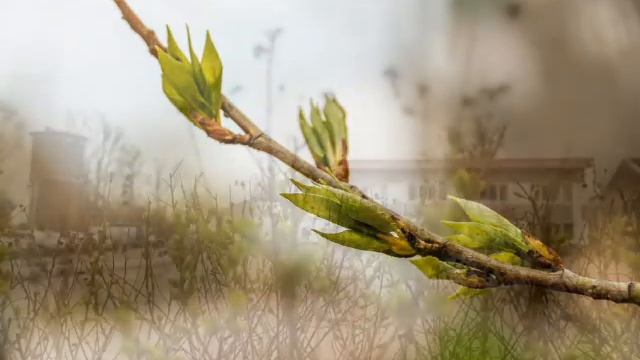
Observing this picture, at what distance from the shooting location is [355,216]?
219 millimetres

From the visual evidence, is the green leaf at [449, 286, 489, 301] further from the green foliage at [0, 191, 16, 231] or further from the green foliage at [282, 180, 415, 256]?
the green foliage at [0, 191, 16, 231]

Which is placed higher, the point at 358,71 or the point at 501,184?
the point at 358,71

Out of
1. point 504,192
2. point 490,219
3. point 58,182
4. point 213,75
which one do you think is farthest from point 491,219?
point 58,182

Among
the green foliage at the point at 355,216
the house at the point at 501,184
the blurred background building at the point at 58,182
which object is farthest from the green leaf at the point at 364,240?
the blurred background building at the point at 58,182

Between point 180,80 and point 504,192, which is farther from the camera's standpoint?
point 504,192

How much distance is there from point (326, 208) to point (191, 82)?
0.23 feet

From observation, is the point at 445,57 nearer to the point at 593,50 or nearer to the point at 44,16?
the point at 593,50

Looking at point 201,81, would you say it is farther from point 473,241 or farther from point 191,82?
point 473,241

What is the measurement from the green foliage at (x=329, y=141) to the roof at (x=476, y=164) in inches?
14.0

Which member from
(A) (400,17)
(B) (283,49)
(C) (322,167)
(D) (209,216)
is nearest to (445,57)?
(A) (400,17)

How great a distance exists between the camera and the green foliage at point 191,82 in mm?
242

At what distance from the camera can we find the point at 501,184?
2.12 ft

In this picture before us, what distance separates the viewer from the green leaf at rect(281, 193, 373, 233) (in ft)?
0.72

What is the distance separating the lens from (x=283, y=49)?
0.69 meters
